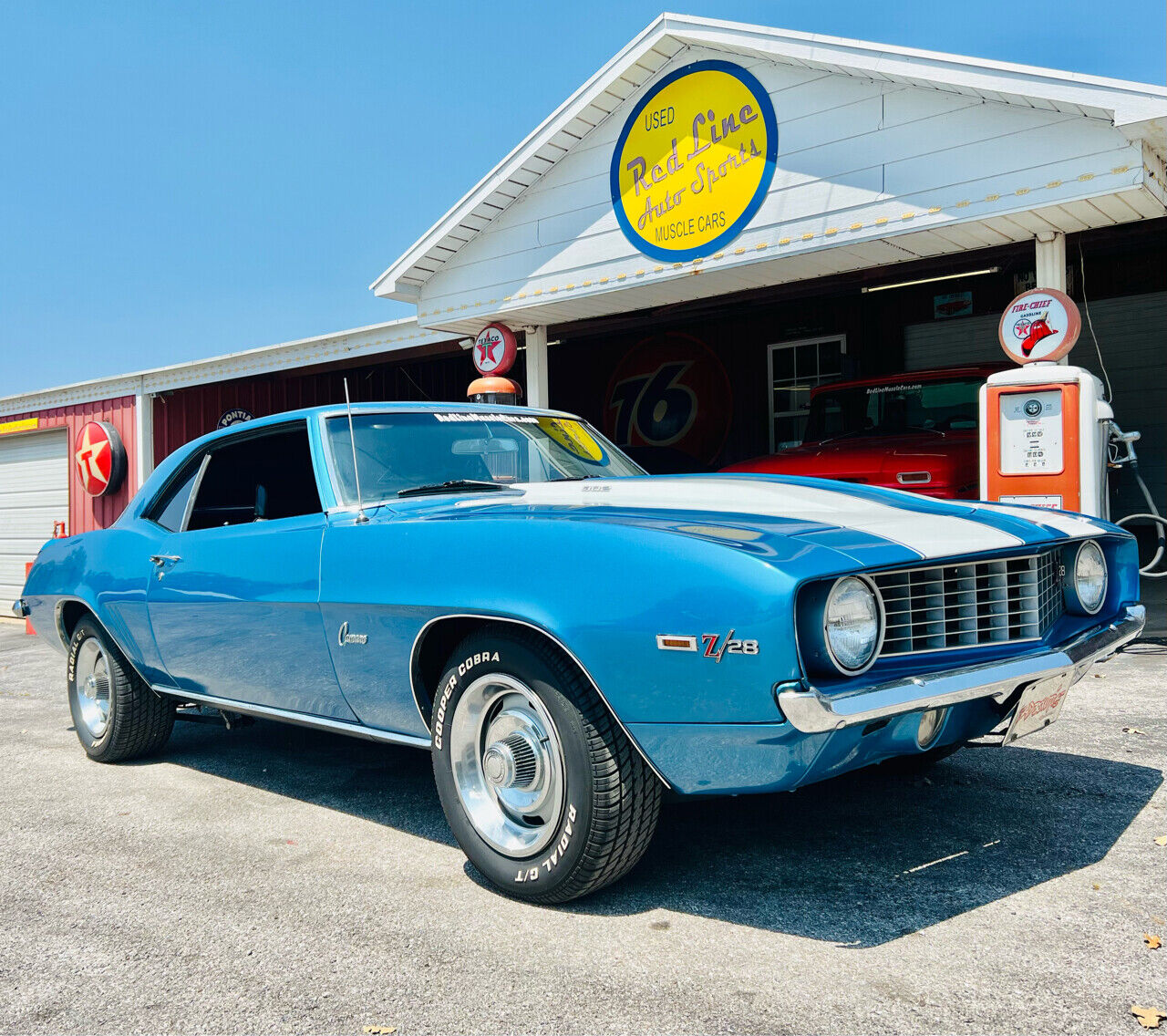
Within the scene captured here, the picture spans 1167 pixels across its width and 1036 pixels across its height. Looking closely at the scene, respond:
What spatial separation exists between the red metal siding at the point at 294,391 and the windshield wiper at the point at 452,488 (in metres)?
11.2

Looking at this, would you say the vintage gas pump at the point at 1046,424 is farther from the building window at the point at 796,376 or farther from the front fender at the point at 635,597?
the building window at the point at 796,376

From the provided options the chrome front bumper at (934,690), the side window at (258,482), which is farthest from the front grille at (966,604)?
the side window at (258,482)

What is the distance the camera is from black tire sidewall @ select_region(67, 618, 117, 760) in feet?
14.8

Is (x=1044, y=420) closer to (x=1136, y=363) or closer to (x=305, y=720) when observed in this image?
(x=305, y=720)

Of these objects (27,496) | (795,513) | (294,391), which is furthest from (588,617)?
(27,496)

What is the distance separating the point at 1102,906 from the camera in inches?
106

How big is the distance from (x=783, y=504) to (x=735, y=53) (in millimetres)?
5997

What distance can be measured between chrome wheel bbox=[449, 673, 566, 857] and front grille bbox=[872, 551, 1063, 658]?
901 mm

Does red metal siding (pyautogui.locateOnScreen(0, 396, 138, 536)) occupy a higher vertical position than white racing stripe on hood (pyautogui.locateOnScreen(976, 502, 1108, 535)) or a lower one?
higher

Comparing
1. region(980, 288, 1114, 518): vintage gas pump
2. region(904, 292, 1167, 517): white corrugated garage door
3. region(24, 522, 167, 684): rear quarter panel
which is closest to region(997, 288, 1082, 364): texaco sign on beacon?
region(980, 288, 1114, 518): vintage gas pump

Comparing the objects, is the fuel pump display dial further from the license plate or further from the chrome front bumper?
the license plate

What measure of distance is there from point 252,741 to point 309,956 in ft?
9.17

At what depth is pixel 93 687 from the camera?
187 inches

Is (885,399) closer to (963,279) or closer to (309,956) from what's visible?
(963,279)
